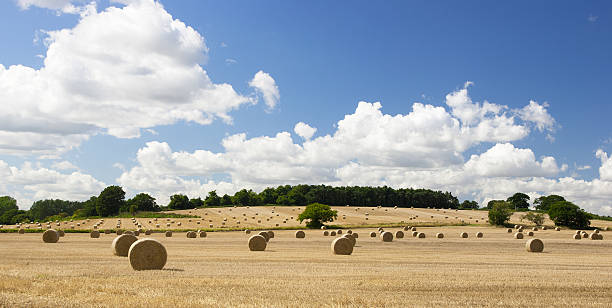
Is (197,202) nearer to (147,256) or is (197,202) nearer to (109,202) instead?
(109,202)

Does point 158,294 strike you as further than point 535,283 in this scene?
No

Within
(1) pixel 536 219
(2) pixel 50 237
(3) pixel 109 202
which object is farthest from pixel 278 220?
(2) pixel 50 237

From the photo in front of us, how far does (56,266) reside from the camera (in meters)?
21.0

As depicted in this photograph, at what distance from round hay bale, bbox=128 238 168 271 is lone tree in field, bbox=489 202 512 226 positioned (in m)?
74.3

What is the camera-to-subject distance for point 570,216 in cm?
8512

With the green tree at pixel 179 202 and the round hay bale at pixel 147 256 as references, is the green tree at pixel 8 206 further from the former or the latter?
the round hay bale at pixel 147 256

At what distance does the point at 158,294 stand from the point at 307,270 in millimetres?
7874

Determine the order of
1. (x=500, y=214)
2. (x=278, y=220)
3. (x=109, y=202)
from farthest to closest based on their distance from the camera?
(x=109, y=202), (x=278, y=220), (x=500, y=214)

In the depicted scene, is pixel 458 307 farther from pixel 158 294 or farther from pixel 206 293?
pixel 158 294

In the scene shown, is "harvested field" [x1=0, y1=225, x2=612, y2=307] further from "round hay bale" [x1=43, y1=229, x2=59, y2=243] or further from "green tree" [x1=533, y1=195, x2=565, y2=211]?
"green tree" [x1=533, y1=195, x2=565, y2=211]

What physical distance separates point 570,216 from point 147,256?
265 ft

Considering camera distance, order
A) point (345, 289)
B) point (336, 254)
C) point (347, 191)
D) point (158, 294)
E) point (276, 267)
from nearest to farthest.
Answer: point (158, 294), point (345, 289), point (276, 267), point (336, 254), point (347, 191)

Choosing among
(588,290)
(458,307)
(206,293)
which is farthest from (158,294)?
(588,290)

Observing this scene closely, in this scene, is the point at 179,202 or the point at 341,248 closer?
the point at 341,248
